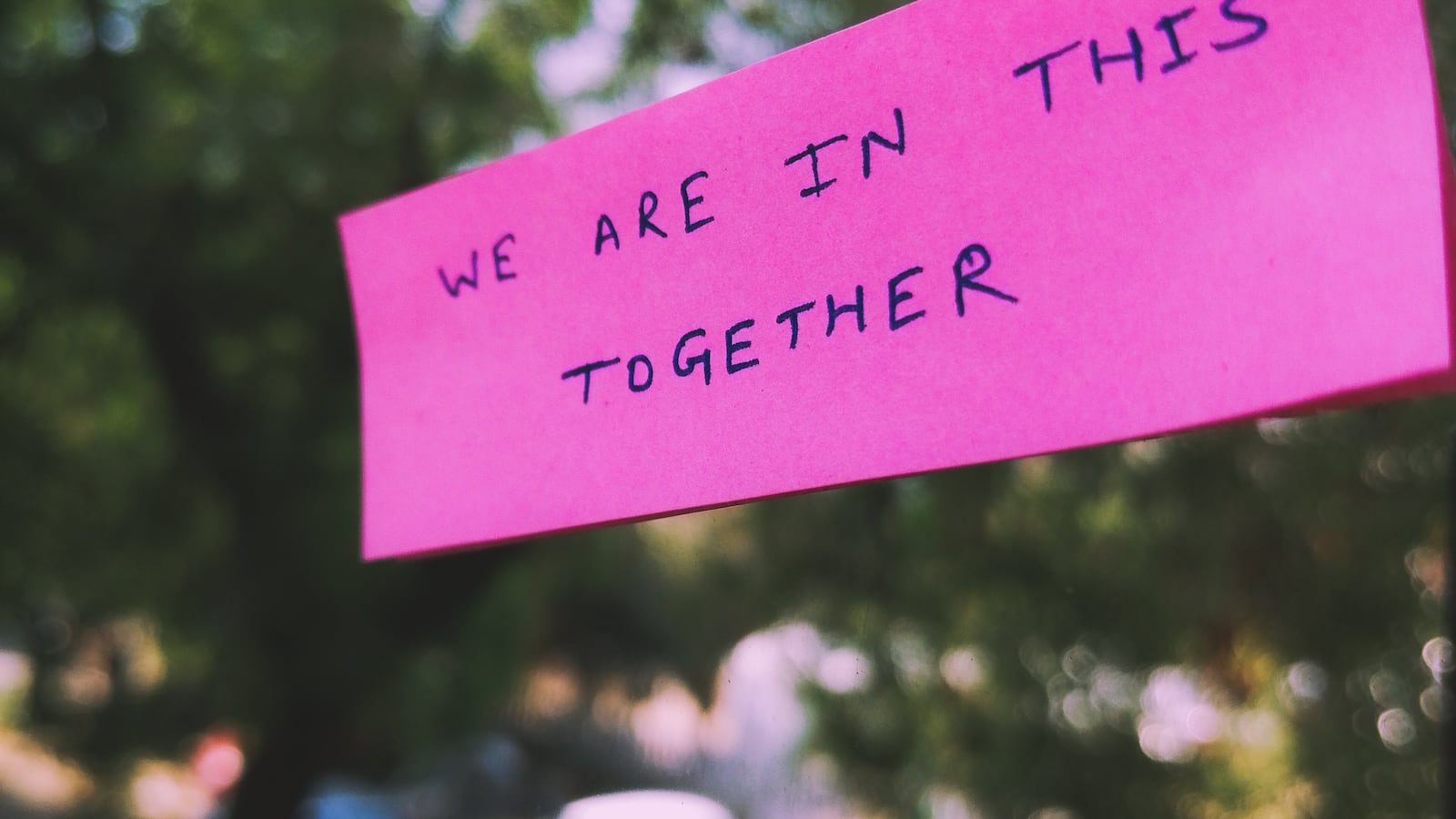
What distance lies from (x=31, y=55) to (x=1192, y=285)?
110 inches

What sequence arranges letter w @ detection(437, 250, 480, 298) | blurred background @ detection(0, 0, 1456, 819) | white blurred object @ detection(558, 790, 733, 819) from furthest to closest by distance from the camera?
blurred background @ detection(0, 0, 1456, 819) < white blurred object @ detection(558, 790, 733, 819) < letter w @ detection(437, 250, 480, 298)

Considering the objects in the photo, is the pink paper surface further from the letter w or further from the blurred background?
the blurred background

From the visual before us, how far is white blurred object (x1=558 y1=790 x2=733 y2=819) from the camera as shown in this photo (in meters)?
0.96

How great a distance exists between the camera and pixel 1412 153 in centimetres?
44

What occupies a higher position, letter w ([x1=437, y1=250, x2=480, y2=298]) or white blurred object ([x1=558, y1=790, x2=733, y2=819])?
letter w ([x1=437, y1=250, x2=480, y2=298])

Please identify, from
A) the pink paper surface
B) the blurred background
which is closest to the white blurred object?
the blurred background

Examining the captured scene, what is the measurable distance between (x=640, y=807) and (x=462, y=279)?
2.57 ft

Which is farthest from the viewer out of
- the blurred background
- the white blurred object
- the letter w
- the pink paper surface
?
the blurred background

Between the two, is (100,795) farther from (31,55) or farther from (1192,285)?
(1192,285)

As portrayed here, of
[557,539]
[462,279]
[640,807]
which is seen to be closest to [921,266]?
[462,279]

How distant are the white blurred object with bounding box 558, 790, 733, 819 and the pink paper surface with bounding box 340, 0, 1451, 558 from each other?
0.37 m

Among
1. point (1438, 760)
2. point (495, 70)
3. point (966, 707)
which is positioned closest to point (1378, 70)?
point (1438, 760)

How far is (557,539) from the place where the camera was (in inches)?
165

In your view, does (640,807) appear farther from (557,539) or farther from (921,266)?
(557,539)
